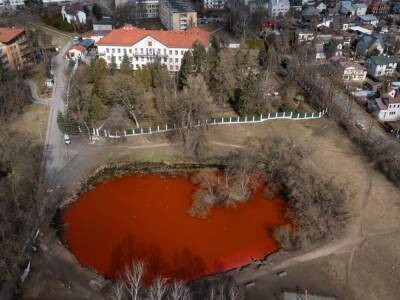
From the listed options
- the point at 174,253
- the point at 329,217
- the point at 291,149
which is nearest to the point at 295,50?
the point at 291,149

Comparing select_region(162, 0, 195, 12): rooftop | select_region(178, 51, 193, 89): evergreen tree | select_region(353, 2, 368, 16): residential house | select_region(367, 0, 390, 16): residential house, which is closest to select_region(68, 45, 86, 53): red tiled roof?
select_region(178, 51, 193, 89): evergreen tree

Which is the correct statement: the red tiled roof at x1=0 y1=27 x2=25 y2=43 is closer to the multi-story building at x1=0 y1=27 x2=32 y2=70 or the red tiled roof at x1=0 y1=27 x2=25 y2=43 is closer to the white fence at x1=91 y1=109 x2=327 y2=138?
the multi-story building at x1=0 y1=27 x2=32 y2=70

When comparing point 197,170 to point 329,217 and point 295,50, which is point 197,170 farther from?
point 295,50

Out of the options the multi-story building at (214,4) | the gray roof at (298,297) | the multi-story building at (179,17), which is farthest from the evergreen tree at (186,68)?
the multi-story building at (214,4)

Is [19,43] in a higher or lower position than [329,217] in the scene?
higher

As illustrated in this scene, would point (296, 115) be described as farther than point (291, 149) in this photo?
Yes

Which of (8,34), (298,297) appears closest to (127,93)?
(8,34)
